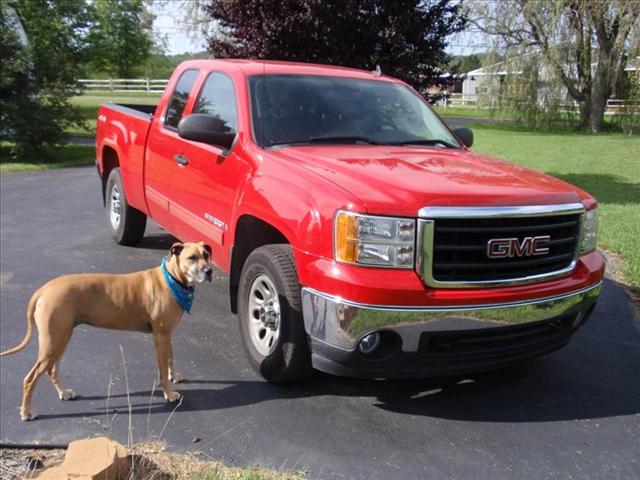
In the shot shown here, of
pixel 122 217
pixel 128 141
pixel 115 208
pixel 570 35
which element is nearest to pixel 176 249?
pixel 128 141

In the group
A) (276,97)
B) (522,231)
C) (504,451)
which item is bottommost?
(504,451)

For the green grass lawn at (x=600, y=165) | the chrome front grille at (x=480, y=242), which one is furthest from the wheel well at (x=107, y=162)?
the green grass lawn at (x=600, y=165)

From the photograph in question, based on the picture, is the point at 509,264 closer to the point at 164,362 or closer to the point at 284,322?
the point at 284,322

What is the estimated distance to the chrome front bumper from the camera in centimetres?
319

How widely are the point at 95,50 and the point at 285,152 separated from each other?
33.0m

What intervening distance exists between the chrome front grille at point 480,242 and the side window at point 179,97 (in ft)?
10.3

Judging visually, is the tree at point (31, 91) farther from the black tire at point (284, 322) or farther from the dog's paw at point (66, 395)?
the black tire at point (284, 322)

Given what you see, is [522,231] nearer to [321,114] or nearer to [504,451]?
[504,451]

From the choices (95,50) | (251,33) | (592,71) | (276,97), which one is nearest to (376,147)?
(276,97)

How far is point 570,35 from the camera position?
25.0 meters

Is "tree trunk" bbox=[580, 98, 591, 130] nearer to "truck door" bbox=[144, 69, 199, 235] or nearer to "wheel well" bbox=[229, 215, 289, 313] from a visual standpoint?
"truck door" bbox=[144, 69, 199, 235]

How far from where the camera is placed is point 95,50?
3331 centimetres

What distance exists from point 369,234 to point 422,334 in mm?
602

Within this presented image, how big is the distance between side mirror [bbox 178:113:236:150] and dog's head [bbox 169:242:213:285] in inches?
35.6
